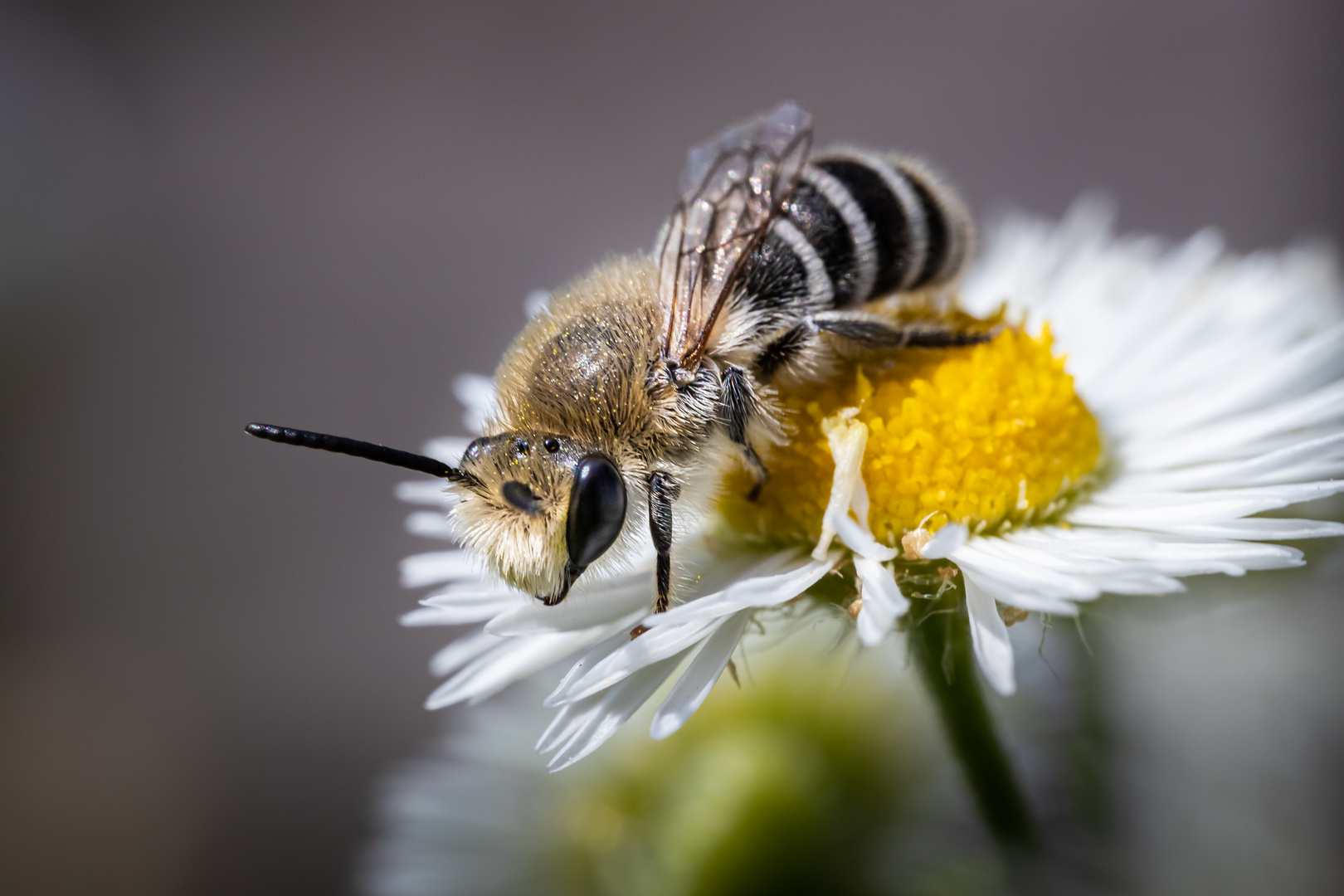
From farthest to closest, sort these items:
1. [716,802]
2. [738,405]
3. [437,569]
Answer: [716,802], [437,569], [738,405]

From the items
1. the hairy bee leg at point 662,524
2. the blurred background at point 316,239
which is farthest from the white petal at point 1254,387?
the blurred background at point 316,239

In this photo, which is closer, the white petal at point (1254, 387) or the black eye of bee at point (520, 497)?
the black eye of bee at point (520, 497)

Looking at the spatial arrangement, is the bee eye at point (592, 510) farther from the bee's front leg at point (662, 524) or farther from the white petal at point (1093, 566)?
the white petal at point (1093, 566)

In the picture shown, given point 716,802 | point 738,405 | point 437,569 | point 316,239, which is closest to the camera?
point 738,405

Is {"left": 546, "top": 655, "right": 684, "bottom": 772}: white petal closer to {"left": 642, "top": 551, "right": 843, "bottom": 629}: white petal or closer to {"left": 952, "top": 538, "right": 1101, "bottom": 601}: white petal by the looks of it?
{"left": 642, "top": 551, "right": 843, "bottom": 629}: white petal

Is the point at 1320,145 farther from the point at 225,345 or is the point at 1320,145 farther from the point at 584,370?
the point at 225,345

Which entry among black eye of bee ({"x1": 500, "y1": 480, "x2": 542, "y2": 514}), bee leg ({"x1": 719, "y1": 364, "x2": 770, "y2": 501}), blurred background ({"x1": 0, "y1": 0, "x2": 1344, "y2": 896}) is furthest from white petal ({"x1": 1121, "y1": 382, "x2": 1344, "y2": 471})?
blurred background ({"x1": 0, "y1": 0, "x2": 1344, "y2": 896})

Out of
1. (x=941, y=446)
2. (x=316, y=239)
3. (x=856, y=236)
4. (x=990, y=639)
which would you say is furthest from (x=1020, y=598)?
(x=316, y=239)

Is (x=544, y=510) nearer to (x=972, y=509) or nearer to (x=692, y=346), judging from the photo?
(x=692, y=346)
